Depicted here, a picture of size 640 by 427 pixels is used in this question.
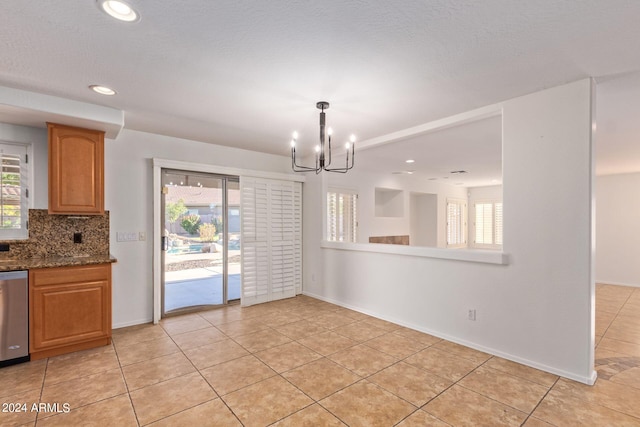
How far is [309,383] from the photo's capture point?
2521 millimetres

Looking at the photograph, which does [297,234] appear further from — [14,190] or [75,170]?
[14,190]

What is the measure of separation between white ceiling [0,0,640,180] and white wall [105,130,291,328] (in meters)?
0.73

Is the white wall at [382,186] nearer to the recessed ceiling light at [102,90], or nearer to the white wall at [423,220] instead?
the white wall at [423,220]

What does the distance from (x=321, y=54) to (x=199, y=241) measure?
3.35m

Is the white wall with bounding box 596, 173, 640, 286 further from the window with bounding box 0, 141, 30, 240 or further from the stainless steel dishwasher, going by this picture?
the window with bounding box 0, 141, 30, 240

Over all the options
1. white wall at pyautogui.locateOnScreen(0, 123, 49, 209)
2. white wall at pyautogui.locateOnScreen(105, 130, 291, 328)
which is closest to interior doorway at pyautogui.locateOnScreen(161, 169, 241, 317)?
white wall at pyautogui.locateOnScreen(105, 130, 291, 328)

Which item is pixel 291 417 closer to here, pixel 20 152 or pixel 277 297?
pixel 277 297

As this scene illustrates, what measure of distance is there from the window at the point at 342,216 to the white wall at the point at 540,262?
9.62 feet

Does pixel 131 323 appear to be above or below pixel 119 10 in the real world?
below

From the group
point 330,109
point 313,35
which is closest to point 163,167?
point 330,109

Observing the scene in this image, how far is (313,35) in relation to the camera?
6.29 feet

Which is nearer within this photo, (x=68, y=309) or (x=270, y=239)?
(x=68, y=309)

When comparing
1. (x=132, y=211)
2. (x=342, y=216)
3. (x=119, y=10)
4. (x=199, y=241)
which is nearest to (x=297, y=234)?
(x=342, y=216)

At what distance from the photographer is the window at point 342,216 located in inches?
246
